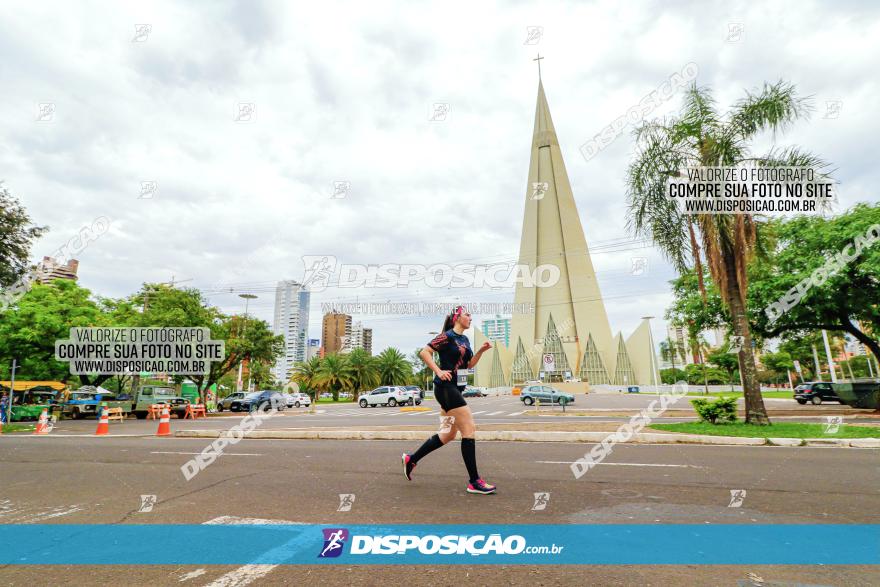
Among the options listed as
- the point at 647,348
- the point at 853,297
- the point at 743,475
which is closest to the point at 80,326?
the point at 743,475

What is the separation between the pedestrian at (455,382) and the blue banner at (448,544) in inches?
46.5

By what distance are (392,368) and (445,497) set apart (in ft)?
194

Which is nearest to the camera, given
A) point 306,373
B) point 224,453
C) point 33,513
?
point 33,513

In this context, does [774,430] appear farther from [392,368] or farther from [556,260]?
[556,260]

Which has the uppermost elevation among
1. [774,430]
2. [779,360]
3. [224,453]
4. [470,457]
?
[779,360]

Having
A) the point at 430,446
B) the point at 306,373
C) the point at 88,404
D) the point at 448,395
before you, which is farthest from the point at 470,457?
the point at 306,373

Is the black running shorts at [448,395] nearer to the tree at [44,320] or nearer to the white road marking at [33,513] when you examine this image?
the white road marking at [33,513]

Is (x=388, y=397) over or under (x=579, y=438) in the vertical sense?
under

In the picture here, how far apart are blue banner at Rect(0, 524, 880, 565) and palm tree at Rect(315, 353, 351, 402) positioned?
171ft

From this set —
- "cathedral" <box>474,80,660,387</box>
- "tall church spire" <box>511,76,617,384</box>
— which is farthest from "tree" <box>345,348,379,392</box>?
"tall church spire" <box>511,76,617,384</box>

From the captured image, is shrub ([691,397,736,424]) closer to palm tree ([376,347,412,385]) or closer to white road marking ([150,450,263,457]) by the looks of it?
white road marking ([150,450,263,457])

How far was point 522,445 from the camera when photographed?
934 centimetres

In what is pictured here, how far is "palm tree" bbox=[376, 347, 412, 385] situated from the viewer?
62.4 m

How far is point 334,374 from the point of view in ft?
180
